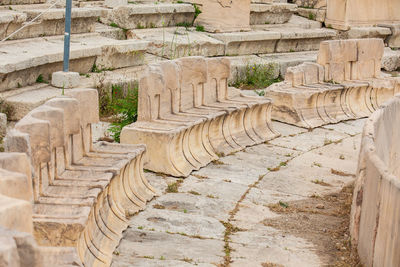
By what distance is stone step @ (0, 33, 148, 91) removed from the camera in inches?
328

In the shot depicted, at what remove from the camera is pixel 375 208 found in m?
5.25

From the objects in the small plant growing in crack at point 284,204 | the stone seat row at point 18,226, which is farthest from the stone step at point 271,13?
the stone seat row at point 18,226

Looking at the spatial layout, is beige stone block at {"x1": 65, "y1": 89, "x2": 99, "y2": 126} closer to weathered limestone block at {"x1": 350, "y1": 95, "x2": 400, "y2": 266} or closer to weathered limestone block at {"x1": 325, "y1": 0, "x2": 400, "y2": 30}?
weathered limestone block at {"x1": 350, "y1": 95, "x2": 400, "y2": 266}

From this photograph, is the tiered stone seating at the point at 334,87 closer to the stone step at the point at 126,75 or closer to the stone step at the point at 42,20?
the stone step at the point at 126,75

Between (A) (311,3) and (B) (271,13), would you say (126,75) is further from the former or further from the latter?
(A) (311,3)

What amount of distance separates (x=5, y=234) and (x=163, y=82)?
5043 millimetres

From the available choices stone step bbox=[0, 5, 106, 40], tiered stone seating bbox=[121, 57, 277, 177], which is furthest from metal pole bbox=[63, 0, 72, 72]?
tiered stone seating bbox=[121, 57, 277, 177]

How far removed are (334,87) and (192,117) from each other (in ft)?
10.8

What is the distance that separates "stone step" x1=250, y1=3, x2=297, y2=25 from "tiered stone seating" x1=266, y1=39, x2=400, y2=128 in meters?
2.96

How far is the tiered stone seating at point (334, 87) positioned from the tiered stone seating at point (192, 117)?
2.56 feet

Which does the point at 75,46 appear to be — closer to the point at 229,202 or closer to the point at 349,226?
the point at 229,202

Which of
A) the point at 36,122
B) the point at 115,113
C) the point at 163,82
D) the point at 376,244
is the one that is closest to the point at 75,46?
the point at 115,113

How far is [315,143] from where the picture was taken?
9.66 m

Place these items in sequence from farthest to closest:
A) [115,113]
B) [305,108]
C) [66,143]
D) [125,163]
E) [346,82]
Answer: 1. [346,82]
2. [305,108]
3. [115,113]
4. [125,163]
5. [66,143]
